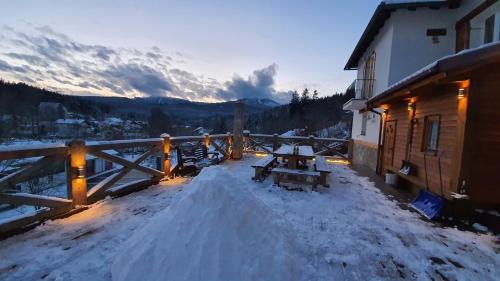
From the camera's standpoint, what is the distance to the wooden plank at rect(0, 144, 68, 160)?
110 inches

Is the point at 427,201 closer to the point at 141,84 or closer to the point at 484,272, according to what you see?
the point at 484,272

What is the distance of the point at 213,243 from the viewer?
1376mm

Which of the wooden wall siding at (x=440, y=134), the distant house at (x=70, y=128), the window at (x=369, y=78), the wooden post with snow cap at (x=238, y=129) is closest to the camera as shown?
the wooden wall siding at (x=440, y=134)

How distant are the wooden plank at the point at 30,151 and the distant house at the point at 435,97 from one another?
227 inches

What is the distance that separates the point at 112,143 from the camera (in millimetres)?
4223

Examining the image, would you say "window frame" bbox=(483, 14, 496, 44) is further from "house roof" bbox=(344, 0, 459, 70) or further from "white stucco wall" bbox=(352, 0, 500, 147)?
"house roof" bbox=(344, 0, 459, 70)

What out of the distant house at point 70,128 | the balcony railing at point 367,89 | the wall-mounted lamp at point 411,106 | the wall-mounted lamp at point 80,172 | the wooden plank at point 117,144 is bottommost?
the distant house at point 70,128

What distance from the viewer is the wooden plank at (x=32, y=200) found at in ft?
9.25

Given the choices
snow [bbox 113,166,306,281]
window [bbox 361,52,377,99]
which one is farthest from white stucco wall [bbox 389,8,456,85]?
snow [bbox 113,166,306,281]

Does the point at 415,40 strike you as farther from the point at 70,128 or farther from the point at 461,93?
the point at 70,128

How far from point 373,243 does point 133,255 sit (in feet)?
9.39

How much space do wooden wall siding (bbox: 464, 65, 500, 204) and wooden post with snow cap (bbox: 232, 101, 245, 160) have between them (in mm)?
6991

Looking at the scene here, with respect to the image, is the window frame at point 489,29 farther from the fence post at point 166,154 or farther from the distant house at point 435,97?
the fence post at point 166,154

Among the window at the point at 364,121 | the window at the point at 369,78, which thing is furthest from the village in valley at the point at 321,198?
the window at the point at 364,121
